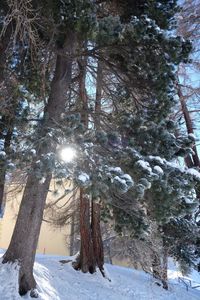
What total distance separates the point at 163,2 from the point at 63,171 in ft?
13.1

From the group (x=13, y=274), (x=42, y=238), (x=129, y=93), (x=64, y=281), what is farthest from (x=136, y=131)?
(x=42, y=238)

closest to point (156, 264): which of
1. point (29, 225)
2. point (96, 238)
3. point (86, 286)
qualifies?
point (96, 238)

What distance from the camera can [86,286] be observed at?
26.0ft

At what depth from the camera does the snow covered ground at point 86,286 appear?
5566 millimetres

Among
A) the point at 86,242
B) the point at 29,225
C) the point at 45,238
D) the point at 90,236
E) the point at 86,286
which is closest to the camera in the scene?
the point at 29,225

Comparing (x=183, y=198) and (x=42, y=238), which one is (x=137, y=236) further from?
(x=42, y=238)

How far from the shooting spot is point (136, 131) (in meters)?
6.27

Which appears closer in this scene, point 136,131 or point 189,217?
point 136,131

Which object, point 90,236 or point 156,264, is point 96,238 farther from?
point 156,264

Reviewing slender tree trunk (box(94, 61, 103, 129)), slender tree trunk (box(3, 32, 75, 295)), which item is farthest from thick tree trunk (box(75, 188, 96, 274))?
slender tree trunk (box(3, 32, 75, 295))

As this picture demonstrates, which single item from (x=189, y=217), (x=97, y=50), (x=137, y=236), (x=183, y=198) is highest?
(x=97, y=50)

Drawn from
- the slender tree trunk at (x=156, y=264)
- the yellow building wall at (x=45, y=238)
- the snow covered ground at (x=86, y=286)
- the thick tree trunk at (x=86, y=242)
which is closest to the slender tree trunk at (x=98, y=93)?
the thick tree trunk at (x=86, y=242)

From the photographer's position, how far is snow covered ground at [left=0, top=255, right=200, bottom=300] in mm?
5566

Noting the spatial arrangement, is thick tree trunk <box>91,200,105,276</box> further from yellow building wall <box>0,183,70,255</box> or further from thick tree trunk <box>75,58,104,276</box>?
yellow building wall <box>0,183,70,255</box>
